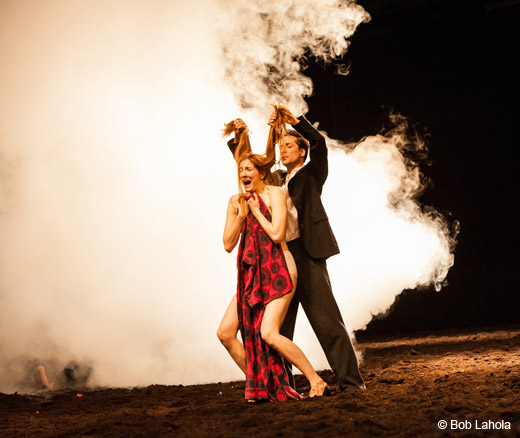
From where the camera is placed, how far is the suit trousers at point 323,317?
403cm

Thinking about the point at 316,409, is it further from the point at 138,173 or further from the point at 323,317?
the point at 138,173

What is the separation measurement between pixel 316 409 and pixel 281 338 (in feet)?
1.67

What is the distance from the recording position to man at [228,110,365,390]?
4047 mm

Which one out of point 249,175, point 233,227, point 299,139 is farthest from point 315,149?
point 233,227

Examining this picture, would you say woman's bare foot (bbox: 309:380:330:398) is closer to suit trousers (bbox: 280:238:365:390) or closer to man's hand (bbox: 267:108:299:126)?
suit trousers (bbox: 280:238:365:390)

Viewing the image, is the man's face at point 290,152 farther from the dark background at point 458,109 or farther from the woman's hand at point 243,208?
the dark background at point 458,109

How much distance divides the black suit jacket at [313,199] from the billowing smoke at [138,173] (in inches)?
74.1

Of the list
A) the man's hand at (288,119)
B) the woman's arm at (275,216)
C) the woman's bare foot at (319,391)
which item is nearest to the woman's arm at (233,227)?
the woman's arm at (275,216)

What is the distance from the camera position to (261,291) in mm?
3885

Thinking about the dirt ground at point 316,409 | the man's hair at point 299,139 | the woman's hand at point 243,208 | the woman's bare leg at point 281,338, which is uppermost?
the man's hair at point 299,139

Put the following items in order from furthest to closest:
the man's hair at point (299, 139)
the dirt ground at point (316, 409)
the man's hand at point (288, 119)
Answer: the man's hair at point (299, 139) → the man's hand at point (288, 119) → the dirt ground at point (316, 409)

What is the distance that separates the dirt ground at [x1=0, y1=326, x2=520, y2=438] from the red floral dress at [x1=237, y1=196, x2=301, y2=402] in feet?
0.47

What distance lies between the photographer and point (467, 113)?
856cm

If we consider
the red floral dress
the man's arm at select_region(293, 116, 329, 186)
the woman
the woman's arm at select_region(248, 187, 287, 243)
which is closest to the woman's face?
the woman
